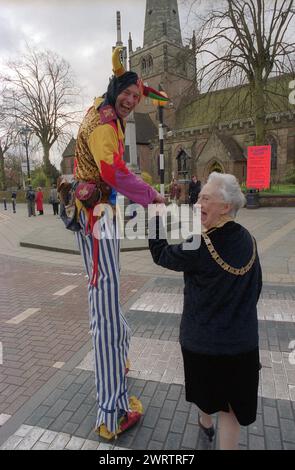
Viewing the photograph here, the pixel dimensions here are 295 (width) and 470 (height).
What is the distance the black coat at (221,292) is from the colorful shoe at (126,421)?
93 centimetres

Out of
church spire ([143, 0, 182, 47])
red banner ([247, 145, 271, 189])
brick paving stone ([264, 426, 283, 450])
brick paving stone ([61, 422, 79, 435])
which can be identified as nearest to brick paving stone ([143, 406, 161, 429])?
brick paving stone ([61, 422, 79, 435])

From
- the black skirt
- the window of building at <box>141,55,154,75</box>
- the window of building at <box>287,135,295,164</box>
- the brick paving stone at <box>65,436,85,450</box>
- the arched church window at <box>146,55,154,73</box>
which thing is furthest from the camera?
the window of building at <box>141,55,154,75</box>

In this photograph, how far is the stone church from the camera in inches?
821

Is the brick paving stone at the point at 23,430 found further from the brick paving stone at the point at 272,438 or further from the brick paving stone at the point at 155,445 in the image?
the brick paving stone at the point at 272,438

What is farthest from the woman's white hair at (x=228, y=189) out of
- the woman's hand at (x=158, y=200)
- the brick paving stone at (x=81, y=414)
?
the brick paving stone at (x=81, y=414)

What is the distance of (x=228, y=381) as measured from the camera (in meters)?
1.74

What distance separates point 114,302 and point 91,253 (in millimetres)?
352

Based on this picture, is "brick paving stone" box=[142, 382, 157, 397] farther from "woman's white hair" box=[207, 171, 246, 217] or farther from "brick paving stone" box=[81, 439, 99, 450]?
"woman's white hair" box=[207, 171, 246, 217]

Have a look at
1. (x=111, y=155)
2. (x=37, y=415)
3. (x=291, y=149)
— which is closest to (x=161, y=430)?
(x=37, y=415)

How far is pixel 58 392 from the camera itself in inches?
109

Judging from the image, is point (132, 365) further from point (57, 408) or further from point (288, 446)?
point (288, 446)

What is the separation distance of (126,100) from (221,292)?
1.25m

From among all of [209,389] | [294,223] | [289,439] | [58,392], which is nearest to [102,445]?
[58,392]

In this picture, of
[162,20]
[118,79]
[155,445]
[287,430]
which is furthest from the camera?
[162,20]
